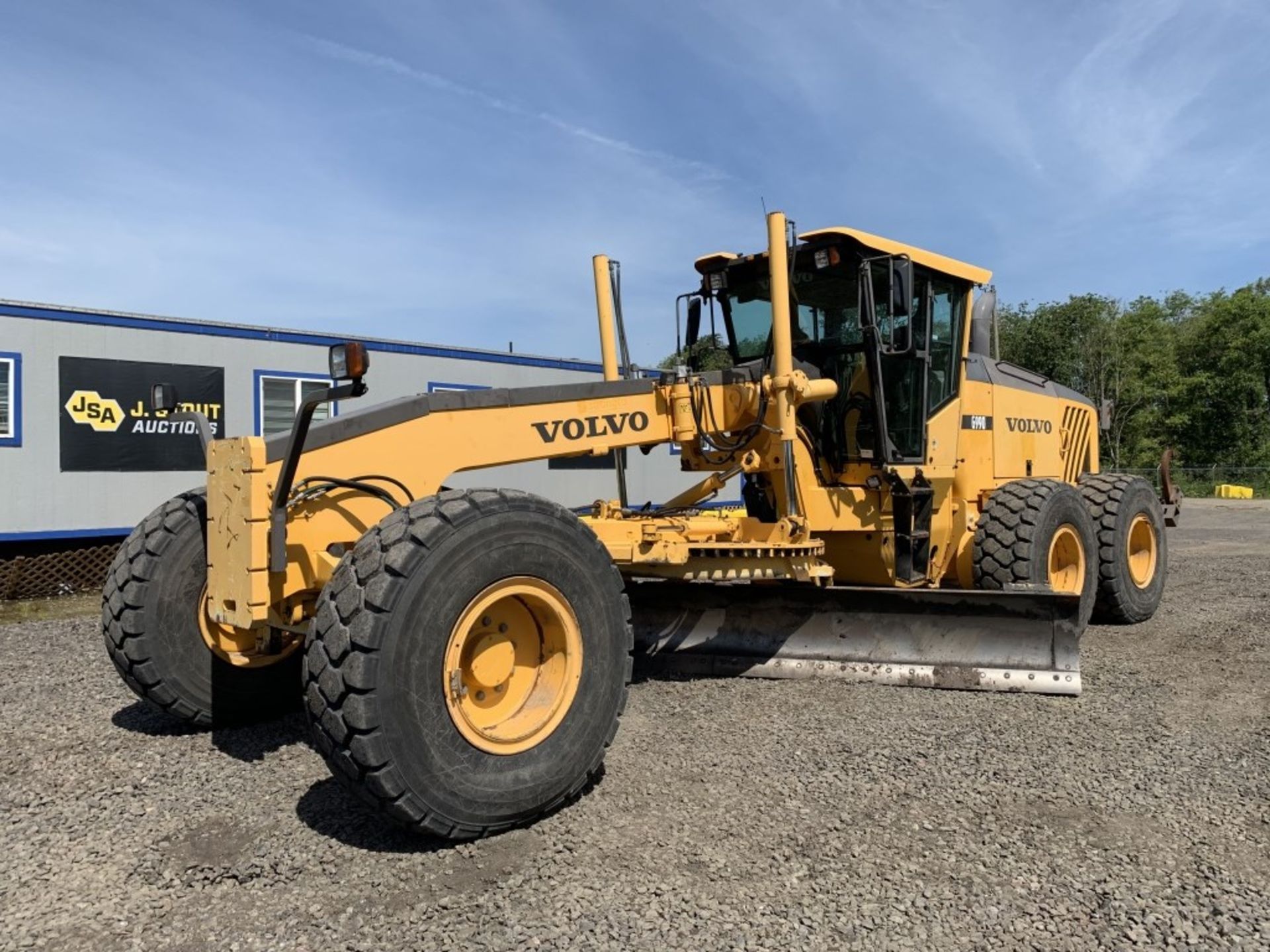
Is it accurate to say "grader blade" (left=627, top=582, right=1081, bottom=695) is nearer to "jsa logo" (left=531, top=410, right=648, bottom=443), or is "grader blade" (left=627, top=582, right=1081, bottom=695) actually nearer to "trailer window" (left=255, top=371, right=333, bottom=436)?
"jsa logo" (left=531, top=410, right=648, bottom=443)

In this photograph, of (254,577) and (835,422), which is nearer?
(254,577)

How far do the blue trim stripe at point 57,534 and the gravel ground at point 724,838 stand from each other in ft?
16.3

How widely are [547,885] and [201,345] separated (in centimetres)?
914

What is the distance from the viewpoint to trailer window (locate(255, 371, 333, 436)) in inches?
424

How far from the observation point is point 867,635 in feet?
18.1

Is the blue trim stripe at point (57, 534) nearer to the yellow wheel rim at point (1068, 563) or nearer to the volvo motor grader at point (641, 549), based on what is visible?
the volvo motor grader at point (641, 549)

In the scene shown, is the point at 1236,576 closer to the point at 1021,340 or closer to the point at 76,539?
the point at 76,539

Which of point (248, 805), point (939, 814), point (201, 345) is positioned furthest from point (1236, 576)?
point (201, 345)

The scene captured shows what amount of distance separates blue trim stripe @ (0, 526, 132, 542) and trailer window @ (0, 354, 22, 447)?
899 mm

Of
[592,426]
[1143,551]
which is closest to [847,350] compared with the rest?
[592,426]

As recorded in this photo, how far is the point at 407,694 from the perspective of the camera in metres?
3.11

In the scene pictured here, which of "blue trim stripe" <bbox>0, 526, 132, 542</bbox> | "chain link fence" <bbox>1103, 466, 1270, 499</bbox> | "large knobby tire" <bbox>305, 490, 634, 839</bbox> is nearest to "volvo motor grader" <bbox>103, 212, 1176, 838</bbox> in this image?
"large knobby tire" <bbox>305, 490, 634, 839</bbox>

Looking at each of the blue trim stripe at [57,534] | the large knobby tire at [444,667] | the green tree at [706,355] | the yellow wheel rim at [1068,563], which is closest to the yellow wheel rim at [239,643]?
the large knobby tire at [444,667]

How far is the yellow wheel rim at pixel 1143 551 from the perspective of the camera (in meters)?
8.20
